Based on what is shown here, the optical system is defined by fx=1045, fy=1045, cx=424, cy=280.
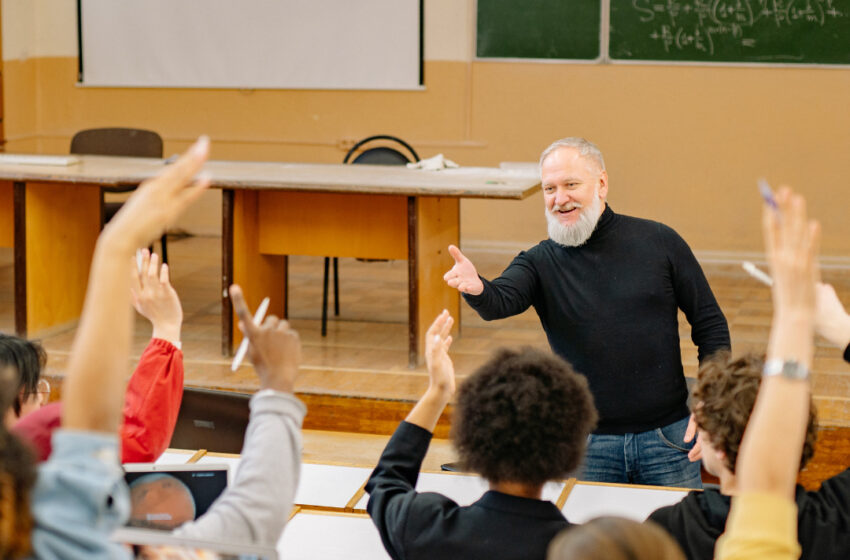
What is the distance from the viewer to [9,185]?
4.52m

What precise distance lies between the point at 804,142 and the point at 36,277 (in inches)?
175

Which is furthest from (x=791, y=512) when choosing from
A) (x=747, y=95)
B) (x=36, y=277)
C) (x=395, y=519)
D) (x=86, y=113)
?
(x=86, y=113)

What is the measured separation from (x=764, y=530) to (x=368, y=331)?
3.84 meters

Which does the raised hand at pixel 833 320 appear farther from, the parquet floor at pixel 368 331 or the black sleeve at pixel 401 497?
the parquet floor at pixel 368 331

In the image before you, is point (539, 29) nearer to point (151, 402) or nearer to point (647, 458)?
point (647, 458)

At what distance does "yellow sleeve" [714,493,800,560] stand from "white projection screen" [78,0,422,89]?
5942 millimetres

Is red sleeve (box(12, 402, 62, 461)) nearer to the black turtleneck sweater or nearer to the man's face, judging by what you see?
the black turtleneck sweater

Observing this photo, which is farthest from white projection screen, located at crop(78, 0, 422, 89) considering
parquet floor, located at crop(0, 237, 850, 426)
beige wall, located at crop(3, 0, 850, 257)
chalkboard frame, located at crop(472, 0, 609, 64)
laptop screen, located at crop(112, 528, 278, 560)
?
laptop screen, located at crop(112, 528, 278, 560)

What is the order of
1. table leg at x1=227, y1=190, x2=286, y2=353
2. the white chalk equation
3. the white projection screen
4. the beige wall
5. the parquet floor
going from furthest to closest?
the white projection screen
the beige wall
the white chalk equation
table leg at x1=227, y1=190, x2=286, y2=353
the parquet floor

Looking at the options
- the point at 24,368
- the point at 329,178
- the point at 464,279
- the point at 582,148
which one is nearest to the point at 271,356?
the point at 24,368

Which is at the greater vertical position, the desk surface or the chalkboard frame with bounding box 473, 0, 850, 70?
the chalkboard frame with bounding box 473, 0, 850, 70

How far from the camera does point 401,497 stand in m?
1.56

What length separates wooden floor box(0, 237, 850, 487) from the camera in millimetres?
3721

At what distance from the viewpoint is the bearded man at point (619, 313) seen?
263 centimetres
